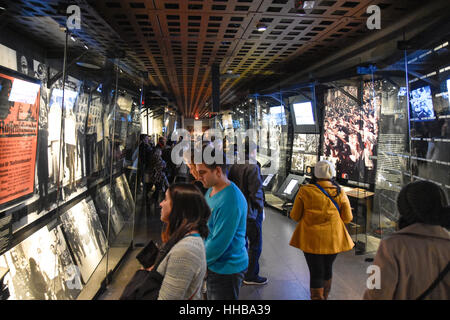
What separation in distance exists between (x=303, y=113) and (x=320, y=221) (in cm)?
405

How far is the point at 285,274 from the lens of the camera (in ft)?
13.1

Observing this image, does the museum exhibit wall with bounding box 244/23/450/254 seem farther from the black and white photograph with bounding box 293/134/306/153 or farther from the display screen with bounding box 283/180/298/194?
the display screen with bounding box 283/180/298/194

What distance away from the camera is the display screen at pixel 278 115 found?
7418 millimetres

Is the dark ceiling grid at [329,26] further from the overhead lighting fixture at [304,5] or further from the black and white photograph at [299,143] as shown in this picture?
the black and white photograph at [299,143]

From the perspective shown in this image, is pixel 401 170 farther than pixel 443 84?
Yes

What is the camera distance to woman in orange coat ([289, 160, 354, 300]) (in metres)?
2.80

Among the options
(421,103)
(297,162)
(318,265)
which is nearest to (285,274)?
(318,265)

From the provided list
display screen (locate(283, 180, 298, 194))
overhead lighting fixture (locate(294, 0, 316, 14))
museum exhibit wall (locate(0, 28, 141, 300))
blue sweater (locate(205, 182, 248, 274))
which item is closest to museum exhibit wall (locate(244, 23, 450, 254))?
display screen (locate(283, 180, 298, 194))

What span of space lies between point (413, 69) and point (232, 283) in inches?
116

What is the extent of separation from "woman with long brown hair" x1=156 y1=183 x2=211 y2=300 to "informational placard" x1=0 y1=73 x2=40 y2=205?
1.30 meters

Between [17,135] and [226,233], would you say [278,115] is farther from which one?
[17,135]

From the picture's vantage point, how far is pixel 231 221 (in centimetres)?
204
